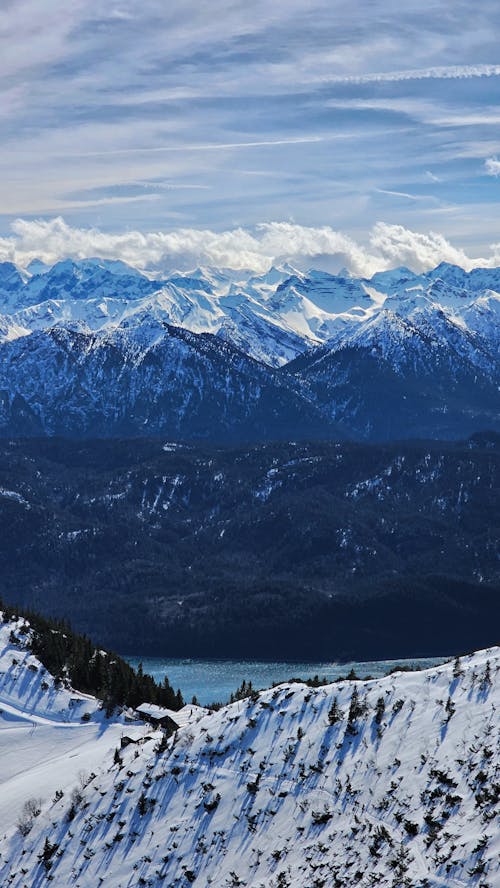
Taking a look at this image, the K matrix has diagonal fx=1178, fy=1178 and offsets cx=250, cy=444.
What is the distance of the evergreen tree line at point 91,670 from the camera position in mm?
143375

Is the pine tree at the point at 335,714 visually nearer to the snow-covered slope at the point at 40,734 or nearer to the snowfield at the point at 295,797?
the snowfield at the point at 295,797

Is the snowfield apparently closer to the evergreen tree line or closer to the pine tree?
the pine tree

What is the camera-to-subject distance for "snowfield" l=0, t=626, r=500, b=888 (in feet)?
285

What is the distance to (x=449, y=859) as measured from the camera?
81.4 m

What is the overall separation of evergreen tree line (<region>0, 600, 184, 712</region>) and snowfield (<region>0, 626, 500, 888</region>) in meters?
19.3

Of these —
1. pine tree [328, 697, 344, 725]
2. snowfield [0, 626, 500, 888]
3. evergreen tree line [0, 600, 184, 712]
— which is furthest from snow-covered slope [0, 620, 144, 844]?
pine tree [328, 697, 344, 725]

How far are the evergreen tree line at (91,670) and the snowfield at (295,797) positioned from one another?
→ 758 inches

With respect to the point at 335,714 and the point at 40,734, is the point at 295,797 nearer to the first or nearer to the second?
the point at 335,714

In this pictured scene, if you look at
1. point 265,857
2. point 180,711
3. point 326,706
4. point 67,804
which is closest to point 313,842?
point 265,857

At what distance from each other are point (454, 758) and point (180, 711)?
4923cm

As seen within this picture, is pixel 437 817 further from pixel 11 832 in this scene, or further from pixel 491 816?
pixel 11 832

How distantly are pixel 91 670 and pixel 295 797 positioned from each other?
205 feet

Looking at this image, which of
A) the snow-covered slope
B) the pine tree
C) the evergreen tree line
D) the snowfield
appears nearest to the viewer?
the snowfield

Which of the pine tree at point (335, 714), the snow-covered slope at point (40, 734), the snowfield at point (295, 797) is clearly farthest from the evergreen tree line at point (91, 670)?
the pine tree at point (335, 714)
